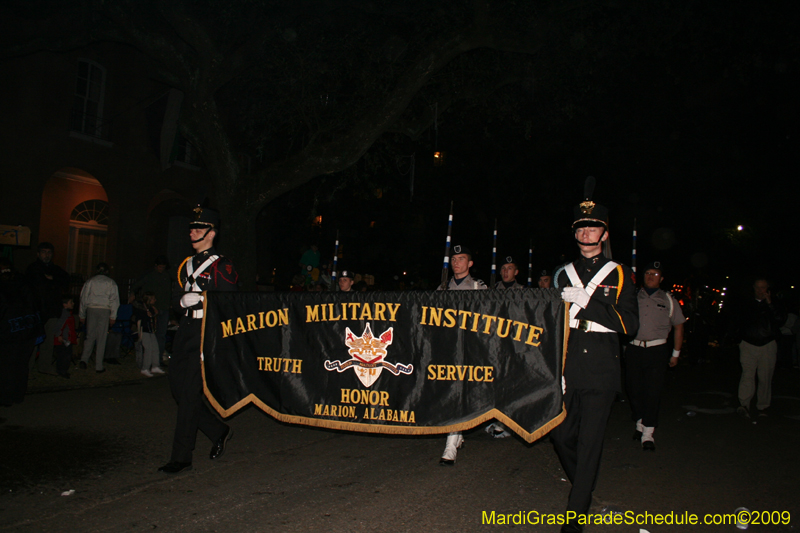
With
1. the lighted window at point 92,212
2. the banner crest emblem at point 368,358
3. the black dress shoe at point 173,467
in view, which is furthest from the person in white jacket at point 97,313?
the lighted window at point 92,212

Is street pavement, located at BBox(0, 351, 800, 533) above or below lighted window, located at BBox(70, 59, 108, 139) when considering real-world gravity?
below

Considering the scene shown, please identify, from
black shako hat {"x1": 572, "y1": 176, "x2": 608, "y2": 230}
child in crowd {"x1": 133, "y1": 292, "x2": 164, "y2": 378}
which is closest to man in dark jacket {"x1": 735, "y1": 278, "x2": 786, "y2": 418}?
black shako hat {"x1": 572, "y1": 176, "x2": 608, "y2": 230}

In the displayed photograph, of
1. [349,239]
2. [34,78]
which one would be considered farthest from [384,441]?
[349,239]

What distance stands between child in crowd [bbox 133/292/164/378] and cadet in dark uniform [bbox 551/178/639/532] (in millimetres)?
8475

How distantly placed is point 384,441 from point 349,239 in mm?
23282

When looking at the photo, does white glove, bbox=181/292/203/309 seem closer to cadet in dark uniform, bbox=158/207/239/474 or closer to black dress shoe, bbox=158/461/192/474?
cadet in dark uniform, bbox=158/207/239/474

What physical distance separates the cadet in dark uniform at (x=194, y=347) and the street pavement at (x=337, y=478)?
0.22 metres

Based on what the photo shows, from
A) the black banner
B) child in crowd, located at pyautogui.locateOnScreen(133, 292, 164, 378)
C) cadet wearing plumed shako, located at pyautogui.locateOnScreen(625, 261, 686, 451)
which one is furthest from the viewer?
child in crowd, located at pyautogui.locateOnScreen(133, 292, 164, 378)

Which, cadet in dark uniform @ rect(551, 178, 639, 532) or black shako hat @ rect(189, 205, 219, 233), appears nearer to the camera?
cadet in dark uniform @ rect(551, 178, 639, 532)

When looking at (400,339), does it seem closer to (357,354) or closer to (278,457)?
(357,354)

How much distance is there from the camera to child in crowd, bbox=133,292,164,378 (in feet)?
35.2

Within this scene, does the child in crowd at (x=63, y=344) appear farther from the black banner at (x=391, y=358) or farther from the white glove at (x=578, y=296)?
the white glove at (x=578, y=296)

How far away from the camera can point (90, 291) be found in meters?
10.4

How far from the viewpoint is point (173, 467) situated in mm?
5113
